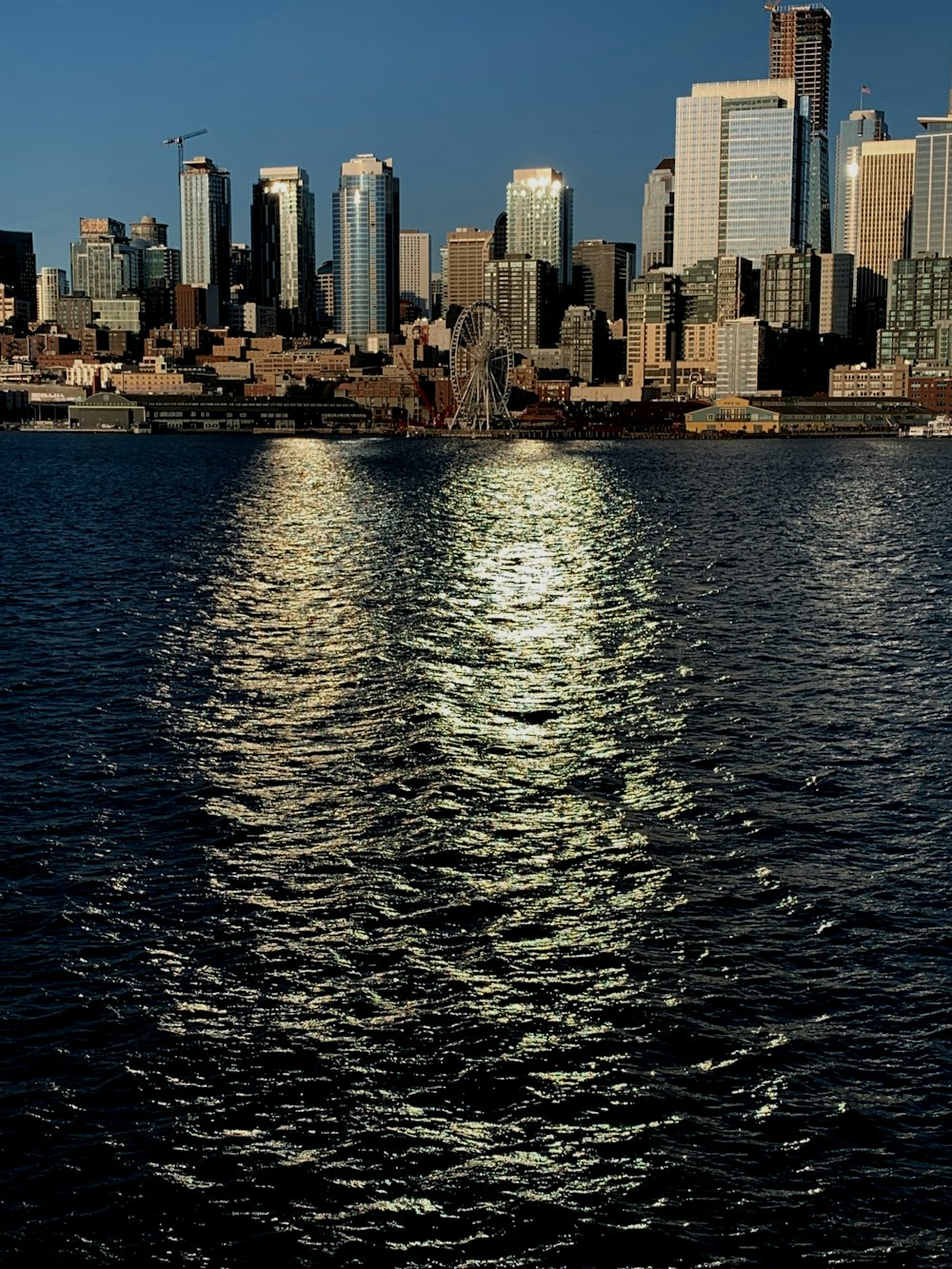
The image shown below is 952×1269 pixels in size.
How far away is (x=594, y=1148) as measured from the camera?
1897cm

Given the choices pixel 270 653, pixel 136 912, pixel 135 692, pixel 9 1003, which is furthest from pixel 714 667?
pixel 9 1003

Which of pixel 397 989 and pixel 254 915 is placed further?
pixel 254 915

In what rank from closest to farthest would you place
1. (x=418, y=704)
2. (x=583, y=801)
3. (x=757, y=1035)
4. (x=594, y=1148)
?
(x=594, y=1148) → (x=757, y=1035) → (x=583, y=801) → (x=418, y=704)

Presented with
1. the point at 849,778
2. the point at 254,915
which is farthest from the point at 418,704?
the point at 254,915

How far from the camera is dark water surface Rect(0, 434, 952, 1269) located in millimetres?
17781

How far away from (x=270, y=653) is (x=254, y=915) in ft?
85.8

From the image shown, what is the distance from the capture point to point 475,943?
25.4 metres

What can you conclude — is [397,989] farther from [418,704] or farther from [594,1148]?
[418,704]

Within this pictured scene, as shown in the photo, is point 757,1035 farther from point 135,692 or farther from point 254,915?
point 135,692

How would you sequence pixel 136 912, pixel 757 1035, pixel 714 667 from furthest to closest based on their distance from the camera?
pixel 714 667 → pixel 136 912 → pixel 757 1035

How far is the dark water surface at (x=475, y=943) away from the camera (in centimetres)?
1778

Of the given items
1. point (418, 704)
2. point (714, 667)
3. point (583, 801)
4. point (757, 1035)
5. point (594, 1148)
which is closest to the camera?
point (594, 1148)

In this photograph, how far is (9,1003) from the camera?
2272cm

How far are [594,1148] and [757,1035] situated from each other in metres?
4.03
